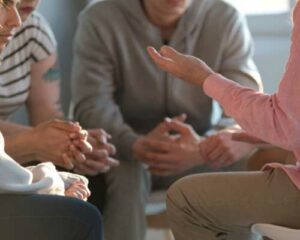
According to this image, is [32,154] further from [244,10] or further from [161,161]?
[244,10]

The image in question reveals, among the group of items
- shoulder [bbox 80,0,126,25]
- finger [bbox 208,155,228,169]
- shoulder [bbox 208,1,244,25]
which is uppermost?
shoulder [bbox 80,0,126,25]

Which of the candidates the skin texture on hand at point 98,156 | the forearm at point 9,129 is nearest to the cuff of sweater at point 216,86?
the skin texture on hand at point 98,156

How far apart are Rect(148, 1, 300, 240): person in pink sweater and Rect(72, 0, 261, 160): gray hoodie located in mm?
645

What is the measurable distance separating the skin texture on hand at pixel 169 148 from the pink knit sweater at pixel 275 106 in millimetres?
581

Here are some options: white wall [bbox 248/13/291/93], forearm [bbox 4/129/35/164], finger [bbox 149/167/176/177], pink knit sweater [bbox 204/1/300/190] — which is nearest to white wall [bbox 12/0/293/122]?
white wall [bbox 248/13/291/93]

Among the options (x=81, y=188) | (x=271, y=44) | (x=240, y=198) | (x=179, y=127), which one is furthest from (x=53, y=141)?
(x=271, y=44)

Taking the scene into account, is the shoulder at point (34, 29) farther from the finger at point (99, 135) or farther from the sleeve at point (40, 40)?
the finger at point (99, 135)

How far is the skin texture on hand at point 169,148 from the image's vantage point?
1907 mm

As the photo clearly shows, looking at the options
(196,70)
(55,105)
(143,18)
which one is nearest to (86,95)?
(55,105)

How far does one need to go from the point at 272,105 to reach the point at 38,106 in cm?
94

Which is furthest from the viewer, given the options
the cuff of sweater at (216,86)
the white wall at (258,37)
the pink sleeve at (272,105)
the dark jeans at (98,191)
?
the white wall at (258,37)

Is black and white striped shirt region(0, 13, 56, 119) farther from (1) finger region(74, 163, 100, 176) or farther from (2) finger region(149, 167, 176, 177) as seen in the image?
(2) finger region(149, 167, 176, 177)

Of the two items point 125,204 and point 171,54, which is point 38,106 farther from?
point 171,54

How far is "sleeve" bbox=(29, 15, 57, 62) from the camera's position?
1961 millimetres
